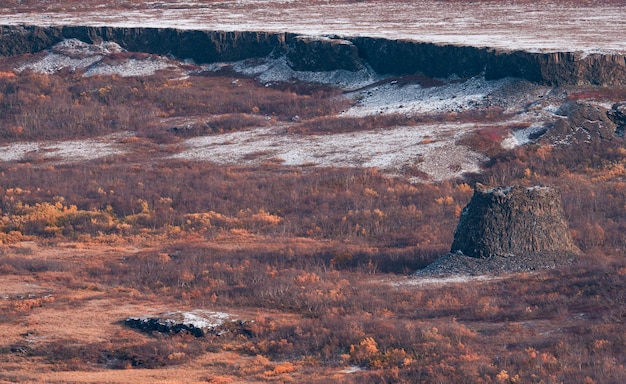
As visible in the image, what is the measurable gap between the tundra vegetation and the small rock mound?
1.00 meters

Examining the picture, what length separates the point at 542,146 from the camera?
49.0 m

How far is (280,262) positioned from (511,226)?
7.63 m

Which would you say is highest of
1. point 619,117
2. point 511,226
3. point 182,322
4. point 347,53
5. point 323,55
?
point 347,53

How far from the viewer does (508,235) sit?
3294cm

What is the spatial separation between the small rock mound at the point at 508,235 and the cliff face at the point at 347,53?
75.3 feet

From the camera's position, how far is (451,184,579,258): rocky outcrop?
3281 centimetres

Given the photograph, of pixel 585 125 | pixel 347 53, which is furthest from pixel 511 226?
pixel 347 53

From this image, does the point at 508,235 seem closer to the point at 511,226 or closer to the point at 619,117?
the point at 511,226

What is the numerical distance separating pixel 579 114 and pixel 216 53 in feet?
90.6

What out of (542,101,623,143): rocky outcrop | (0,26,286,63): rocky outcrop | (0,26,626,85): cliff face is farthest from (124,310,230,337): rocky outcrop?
(0,26,286,63): rocky outcrop

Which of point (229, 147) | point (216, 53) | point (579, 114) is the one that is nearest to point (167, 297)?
point (229, 147)

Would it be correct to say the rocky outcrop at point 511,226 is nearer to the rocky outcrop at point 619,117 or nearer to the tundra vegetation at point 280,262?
the tundra vegetation at point 280,262

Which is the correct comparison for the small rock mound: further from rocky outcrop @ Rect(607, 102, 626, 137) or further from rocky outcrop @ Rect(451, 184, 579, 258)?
rocky outcrop @ Rect(607, 102, 626, 137)

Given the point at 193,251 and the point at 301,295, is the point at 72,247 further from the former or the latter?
the point at 301,295
